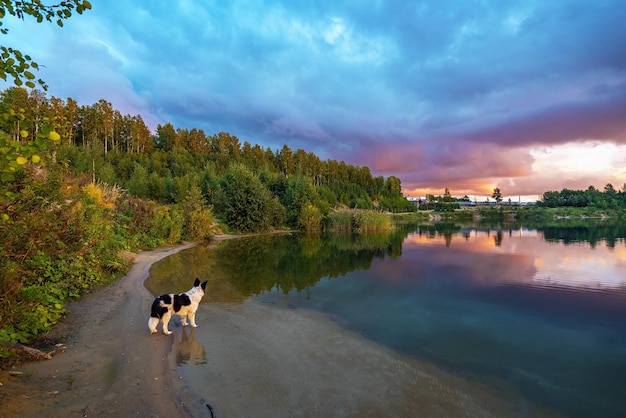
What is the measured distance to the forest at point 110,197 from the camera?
4.56 metres

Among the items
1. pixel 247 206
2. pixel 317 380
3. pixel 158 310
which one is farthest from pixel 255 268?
pixel 247 206

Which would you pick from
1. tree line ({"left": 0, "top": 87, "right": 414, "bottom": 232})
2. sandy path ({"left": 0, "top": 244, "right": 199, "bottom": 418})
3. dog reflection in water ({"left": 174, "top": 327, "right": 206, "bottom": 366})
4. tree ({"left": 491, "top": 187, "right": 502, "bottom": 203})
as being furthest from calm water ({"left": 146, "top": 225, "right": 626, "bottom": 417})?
tree ({"left": 491, "top": 187, "right": 502, "bottom": 203})

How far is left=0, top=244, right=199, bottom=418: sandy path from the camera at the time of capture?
4016 mm

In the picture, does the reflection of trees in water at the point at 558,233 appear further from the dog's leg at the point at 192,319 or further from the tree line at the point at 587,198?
the tree line at the point at 587,198

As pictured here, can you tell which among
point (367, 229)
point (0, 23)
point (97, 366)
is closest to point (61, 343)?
point (97, 366)

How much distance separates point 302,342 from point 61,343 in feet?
14.7

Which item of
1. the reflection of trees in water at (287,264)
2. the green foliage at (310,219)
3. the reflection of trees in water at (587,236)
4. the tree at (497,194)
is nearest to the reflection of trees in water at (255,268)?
the reflection of trees in water at (287,264)

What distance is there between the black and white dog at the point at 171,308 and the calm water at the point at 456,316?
537 mm

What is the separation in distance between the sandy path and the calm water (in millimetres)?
468

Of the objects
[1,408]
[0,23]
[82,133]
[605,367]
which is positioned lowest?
[605,367]

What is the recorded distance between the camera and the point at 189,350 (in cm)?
604

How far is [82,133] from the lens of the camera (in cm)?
6212

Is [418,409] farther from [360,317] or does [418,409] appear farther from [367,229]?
[367,229]

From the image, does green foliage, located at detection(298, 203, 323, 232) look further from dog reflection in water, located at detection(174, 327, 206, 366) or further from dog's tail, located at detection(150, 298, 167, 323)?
dog's tail, located at detection(150, 298, 167, 323)
